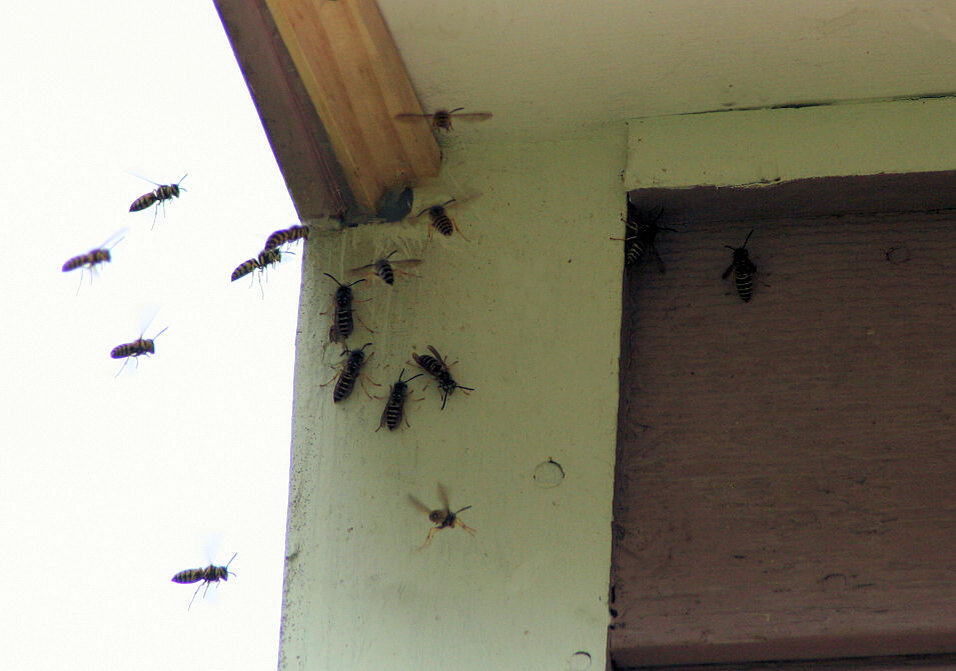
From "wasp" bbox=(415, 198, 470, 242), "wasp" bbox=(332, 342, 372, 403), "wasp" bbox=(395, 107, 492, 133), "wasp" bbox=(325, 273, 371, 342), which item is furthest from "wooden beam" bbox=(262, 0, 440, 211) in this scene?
"wasp" bbox=(332, 342, 372, 403)

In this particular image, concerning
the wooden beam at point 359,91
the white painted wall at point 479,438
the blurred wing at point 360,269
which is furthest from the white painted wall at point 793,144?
the blurred wing at point 360,269

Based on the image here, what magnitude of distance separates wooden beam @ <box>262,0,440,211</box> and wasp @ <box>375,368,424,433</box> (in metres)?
0.56

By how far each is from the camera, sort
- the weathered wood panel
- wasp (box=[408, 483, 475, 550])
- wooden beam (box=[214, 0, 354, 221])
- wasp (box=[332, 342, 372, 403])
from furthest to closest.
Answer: wasp (box=[332, 342, 372, 403]) → wooden beam (box=[214, 0, 354, 221]) → wasp (box=[408, 483, 475, 550]) → the weathered wood panel

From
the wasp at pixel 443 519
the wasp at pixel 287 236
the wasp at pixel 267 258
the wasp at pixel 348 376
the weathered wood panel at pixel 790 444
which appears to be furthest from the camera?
the wasp at pixel 267 258

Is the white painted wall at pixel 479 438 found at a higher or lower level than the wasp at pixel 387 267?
lower

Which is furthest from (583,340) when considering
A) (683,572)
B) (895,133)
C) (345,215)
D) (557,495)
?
(895,133)

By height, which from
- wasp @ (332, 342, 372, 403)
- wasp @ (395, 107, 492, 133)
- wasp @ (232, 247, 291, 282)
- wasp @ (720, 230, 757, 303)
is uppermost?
wasp @ (395, 107, 492, 133)

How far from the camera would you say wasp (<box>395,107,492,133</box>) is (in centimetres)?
251

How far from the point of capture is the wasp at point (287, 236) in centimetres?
263

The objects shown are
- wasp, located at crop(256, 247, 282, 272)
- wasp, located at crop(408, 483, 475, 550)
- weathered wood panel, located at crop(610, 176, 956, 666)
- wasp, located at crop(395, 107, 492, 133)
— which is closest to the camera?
weathered wood panel, located at crop(610, 176, 956, 666)

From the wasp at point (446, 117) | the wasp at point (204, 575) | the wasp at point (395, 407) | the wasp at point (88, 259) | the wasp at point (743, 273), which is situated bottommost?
the wasp at point (204, 575)

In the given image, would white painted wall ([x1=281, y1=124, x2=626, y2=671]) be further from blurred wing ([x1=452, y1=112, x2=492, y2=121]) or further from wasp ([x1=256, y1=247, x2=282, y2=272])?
wasp ([x1=256, y1=247, x2=282, y2=272])

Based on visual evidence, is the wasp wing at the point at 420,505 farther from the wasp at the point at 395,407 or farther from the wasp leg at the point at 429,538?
the wasp at the point at 395,407

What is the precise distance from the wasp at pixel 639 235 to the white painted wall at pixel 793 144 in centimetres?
8
